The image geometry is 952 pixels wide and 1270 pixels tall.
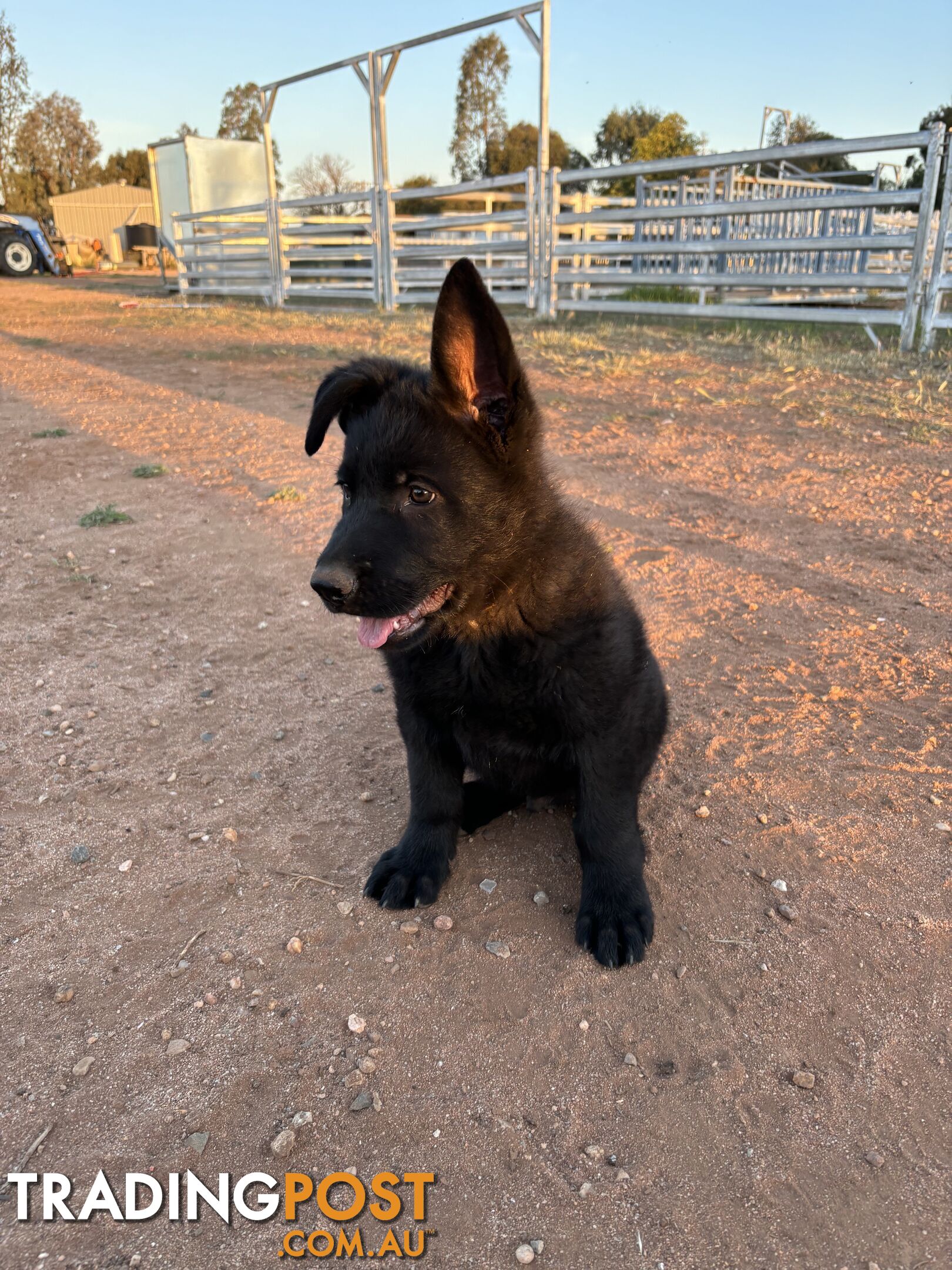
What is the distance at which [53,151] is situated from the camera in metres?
49.7

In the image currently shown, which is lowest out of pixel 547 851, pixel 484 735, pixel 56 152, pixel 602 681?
pixel 547 851

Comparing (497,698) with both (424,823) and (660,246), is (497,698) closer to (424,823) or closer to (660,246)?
(424,823)

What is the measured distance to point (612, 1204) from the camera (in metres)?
1.53

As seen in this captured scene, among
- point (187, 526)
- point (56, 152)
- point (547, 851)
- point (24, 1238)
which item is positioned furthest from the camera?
point (56, 152)

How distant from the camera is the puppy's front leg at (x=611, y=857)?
213 centimetres

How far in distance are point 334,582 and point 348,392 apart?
2.12ft

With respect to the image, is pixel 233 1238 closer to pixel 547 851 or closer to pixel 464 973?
pixel 464 973

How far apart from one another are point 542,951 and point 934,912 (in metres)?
1.04

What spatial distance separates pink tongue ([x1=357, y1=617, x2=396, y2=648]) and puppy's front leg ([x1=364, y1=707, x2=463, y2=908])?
256 mm

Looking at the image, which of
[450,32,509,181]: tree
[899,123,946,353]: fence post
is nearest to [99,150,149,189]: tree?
[450,32,509,181]: tree

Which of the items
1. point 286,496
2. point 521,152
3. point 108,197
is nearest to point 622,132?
point 521,152

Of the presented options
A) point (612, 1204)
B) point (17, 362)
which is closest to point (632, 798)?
point (612, 1204)

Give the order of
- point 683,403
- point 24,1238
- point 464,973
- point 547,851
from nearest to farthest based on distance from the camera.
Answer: point 24,1238 → point 464,973 → point 547,851 → point 683,403

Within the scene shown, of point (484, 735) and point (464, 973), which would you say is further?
point (484, 735)
